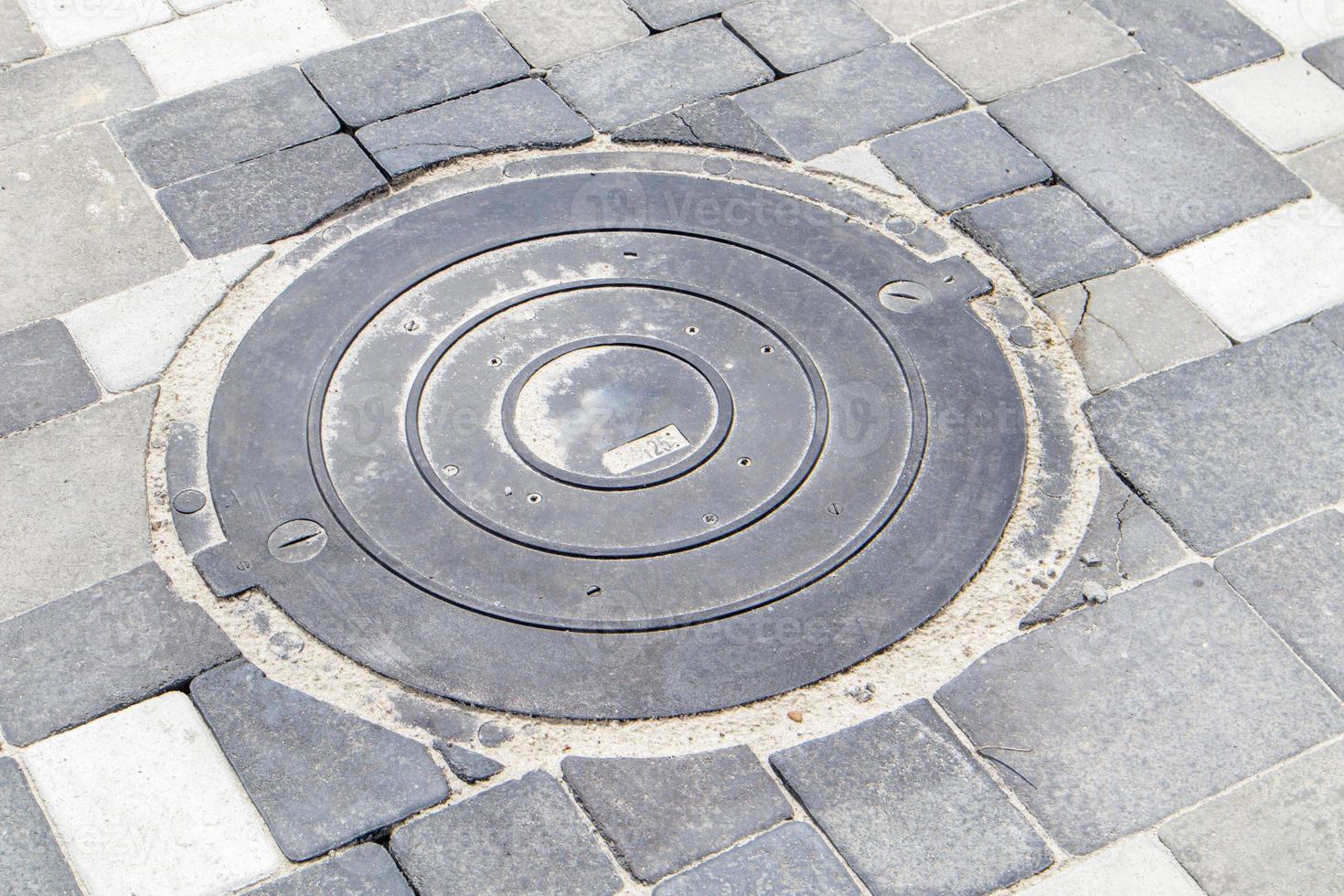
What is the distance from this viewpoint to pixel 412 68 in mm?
4387

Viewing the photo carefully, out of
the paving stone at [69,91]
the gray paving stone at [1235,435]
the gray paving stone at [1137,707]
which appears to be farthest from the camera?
the paving stone at [69,91]

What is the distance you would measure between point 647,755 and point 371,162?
204cm

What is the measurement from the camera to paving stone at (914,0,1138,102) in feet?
14.5

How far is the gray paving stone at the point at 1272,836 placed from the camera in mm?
2689

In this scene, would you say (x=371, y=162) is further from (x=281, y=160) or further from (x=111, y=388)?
(x=111, y=388)

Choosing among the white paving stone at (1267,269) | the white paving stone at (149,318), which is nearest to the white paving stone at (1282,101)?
the white paving stone at (1267,269)

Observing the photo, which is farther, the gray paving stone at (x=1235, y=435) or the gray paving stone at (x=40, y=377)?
the gray paving stone at (x=40, y=377)

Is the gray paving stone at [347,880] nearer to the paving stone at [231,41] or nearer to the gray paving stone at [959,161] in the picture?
the gray paving stone at [959,161]

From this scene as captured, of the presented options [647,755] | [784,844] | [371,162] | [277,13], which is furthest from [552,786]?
[277,13]

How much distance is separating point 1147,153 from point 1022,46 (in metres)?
0.61

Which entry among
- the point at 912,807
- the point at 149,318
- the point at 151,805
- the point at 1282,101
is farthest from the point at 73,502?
the point at 1282,101

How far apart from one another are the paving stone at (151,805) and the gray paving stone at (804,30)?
2.67m

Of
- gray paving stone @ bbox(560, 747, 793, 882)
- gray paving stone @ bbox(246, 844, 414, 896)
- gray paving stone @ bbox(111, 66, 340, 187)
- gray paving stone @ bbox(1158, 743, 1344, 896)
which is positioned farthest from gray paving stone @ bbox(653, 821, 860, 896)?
gray paving stone @ bbox(111, 66, 340, 187)

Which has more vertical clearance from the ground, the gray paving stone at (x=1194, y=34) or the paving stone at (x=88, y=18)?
the gray paving stone at (x=1194, y=34)
